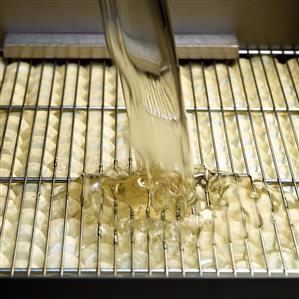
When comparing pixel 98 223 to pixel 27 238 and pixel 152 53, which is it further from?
pixel 152 53

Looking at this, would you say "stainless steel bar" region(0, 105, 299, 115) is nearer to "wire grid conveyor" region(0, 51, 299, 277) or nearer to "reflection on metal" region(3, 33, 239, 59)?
"wire grid conveyor" region(0, 51, 299, 277)

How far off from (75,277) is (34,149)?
300 mm

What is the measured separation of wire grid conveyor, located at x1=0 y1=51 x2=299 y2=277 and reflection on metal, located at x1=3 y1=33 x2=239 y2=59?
18 millimetres

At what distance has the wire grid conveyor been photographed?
0.82 meters

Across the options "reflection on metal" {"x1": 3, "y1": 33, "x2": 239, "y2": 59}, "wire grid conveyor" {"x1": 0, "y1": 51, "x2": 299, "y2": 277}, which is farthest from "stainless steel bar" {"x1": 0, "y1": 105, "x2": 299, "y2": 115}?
"reflection on metal" {"x1": 3, "y1": 33, "x2": 239, "y2": 59}

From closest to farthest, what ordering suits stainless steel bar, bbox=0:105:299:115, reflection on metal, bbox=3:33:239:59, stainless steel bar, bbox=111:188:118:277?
stainless steel bar, bbox=111:188:118:277
stainless steel bar, bbox=0:105:299:115
reflection on metal, bbox=3:33:239:59

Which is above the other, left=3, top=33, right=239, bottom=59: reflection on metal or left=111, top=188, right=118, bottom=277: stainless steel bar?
left=3, top=33, right=239, bottom=59: reflection on metal

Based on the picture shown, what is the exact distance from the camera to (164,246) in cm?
82

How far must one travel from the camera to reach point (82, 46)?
1.21 meters

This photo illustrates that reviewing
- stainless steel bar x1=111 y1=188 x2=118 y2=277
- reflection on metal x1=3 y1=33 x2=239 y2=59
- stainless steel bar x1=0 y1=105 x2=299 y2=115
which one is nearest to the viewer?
stainless steel bar x1=111 y1=188 x2=118 y2=277

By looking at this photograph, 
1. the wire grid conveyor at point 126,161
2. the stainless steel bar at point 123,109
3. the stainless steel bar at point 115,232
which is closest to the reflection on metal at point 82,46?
the wire grid conveyor at point 126,161

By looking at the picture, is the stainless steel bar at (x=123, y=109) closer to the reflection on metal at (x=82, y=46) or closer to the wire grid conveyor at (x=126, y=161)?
the wire grid conveyor at (x=126, y=161)

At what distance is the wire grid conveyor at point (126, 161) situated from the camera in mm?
818
